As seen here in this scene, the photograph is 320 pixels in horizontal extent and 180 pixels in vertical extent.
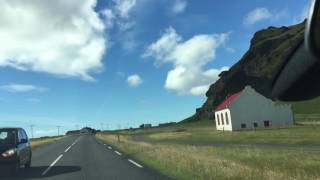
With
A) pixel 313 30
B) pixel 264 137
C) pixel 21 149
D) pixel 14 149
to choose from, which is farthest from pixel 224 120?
pixel 313 30

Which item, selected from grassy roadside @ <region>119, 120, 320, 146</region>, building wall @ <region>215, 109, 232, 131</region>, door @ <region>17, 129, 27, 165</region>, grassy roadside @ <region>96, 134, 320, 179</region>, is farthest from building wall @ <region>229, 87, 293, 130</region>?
door @ <region>17, 129, 27, 165</region>

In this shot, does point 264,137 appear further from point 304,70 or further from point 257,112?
point 304,70

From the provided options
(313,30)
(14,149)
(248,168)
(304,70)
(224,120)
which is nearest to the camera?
(313,30)

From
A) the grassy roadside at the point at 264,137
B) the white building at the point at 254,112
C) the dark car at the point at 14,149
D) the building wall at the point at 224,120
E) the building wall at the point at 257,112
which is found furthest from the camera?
the building wall at the point at 224,120

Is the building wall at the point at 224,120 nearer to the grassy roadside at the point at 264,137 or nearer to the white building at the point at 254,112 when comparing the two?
the white building at the point at 254,112

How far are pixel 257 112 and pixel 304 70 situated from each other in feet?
254

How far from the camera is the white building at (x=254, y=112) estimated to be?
78.5 metres

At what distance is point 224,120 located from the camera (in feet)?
273

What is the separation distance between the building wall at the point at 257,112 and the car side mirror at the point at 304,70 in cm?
7557

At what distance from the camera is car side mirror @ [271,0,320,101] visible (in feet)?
8.93

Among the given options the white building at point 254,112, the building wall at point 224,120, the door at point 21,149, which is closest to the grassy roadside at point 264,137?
the white building at point 254,112

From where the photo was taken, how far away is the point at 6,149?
65.0 ft

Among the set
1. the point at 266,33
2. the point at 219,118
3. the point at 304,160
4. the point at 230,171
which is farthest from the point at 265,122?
the point at 266,33

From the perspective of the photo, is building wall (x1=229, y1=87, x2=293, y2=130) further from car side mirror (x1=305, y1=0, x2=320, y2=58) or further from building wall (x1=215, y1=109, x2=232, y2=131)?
car side mirror (x1=305, y1=0, x2=320, y2=58)
